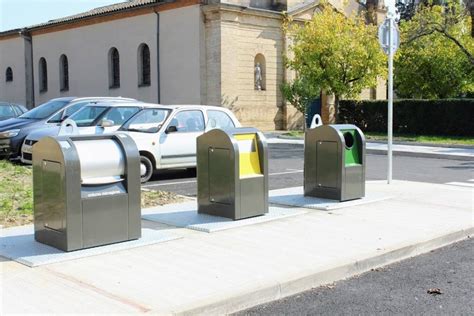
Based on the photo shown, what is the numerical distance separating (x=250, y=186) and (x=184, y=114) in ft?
17.5

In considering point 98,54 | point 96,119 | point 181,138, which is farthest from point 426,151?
point 98,54

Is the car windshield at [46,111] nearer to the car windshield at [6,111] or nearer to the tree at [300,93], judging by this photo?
the car windshield at [6,111]

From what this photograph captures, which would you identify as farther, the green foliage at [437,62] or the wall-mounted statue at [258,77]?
the wall-mounted statue at [258,77]

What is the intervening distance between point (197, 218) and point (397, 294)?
3.53 meters

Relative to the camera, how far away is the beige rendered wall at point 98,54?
33125 millimetres

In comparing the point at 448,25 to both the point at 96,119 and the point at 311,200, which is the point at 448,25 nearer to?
the point at 96,119

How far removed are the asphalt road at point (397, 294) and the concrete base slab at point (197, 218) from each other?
7.31 feet

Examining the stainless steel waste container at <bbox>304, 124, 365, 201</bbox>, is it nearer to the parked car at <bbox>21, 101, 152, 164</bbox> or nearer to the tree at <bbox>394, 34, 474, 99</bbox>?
the parked car at <bbox>21, 101, 152, 164</bbox>

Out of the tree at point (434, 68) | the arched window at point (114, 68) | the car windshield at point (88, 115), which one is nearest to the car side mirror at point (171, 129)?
the car windshield at point (88, 115)

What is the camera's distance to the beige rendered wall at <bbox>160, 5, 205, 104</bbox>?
3038 cm

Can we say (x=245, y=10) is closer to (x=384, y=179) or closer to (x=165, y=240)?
(x=384, y=179)

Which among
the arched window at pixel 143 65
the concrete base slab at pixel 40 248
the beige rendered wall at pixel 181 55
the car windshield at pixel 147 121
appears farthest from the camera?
the arched window at pixel 143 65

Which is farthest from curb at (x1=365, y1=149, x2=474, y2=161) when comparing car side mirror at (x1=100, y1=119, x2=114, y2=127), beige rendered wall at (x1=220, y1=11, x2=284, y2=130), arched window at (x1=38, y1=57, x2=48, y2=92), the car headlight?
arched window at (x1=38, y1=57, x2=48, y2=92)

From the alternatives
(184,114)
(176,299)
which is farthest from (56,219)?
(184,114)
